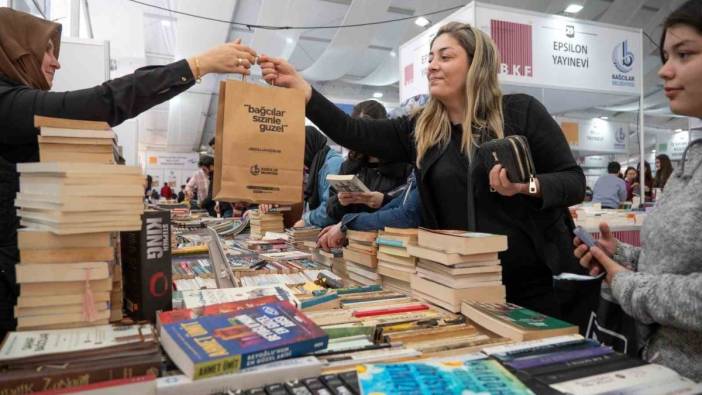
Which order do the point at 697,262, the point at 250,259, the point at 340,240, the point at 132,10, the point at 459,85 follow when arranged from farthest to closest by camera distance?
the point at 132,10 → the point at 250,259 → the point at 340,240 → the point at 459,85 → the point at 697,262

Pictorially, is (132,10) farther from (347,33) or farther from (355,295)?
(355,295)

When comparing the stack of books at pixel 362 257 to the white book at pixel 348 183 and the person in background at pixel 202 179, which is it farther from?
the person in background at pixel 202 179

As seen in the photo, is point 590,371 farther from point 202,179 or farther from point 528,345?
point 202,179

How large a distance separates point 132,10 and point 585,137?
9755 millimetres

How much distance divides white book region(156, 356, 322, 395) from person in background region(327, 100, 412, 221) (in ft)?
4.83

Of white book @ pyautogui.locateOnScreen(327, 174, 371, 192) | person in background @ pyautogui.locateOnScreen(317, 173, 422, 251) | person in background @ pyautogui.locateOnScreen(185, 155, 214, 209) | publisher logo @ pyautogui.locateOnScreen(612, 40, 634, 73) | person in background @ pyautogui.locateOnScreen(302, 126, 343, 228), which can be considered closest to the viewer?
person in background @ pyautogui.locateOnScreen(317, 173, 422, 251)

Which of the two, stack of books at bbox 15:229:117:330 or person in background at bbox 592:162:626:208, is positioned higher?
person in background at bbox 592:162:626:208

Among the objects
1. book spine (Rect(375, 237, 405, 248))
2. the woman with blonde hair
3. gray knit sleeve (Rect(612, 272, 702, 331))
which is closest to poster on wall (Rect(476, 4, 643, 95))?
the woman with blonde hair

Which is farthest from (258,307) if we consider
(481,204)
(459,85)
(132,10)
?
(132,10)

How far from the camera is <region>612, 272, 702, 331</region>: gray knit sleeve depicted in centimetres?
88

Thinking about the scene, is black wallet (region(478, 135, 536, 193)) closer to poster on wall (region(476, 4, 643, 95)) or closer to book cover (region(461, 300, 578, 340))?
book cover (region(461, 300, 578, 340))

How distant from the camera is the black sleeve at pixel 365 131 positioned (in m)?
1.78

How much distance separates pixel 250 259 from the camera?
2209mm

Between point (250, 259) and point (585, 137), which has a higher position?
point (585, 137)
